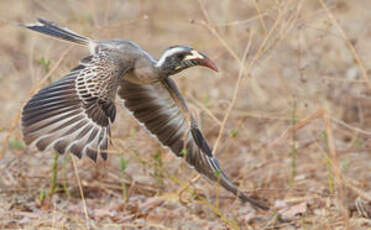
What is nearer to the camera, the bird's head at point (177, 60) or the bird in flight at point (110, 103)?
the bird in flight at point (110, 103)

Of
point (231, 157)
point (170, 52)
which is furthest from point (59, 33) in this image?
point (231, 157)

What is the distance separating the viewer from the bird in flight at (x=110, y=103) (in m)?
4.43

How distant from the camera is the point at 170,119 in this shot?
5.78 meters

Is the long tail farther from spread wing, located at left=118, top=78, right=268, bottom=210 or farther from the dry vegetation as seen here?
spread wing, located at left=118, top=78, right=268, bottom=210

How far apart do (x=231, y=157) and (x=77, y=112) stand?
2.53 metres

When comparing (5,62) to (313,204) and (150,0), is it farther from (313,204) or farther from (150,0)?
(313,204)

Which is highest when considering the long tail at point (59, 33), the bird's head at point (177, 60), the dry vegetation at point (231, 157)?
the long tail at point (59, 33)

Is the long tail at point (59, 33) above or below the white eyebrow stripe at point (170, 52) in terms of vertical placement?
above

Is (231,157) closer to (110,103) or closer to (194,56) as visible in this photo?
(194,56)

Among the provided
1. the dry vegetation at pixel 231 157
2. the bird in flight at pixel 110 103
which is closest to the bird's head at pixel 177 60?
the bird in flight at pixel 110 103

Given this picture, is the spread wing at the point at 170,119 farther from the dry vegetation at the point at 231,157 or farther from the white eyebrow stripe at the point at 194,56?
the white eyebrow stripe at the point at 194,56

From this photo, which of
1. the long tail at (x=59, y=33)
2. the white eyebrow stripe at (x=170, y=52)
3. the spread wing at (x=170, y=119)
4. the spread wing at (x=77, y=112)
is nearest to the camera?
the spread wing at (x=77, y=112)

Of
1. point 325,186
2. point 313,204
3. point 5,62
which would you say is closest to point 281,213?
point 313,204

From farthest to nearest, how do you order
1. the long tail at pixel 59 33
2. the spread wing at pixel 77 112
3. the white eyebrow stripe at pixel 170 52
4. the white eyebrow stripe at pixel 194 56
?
1. the long tail at pixel 59 33
2. the white eyebrow stripe at pixel 170 52
3. the white eyebrow stripe at pixel 194 56
4. the spread wing at pixel 77 112
